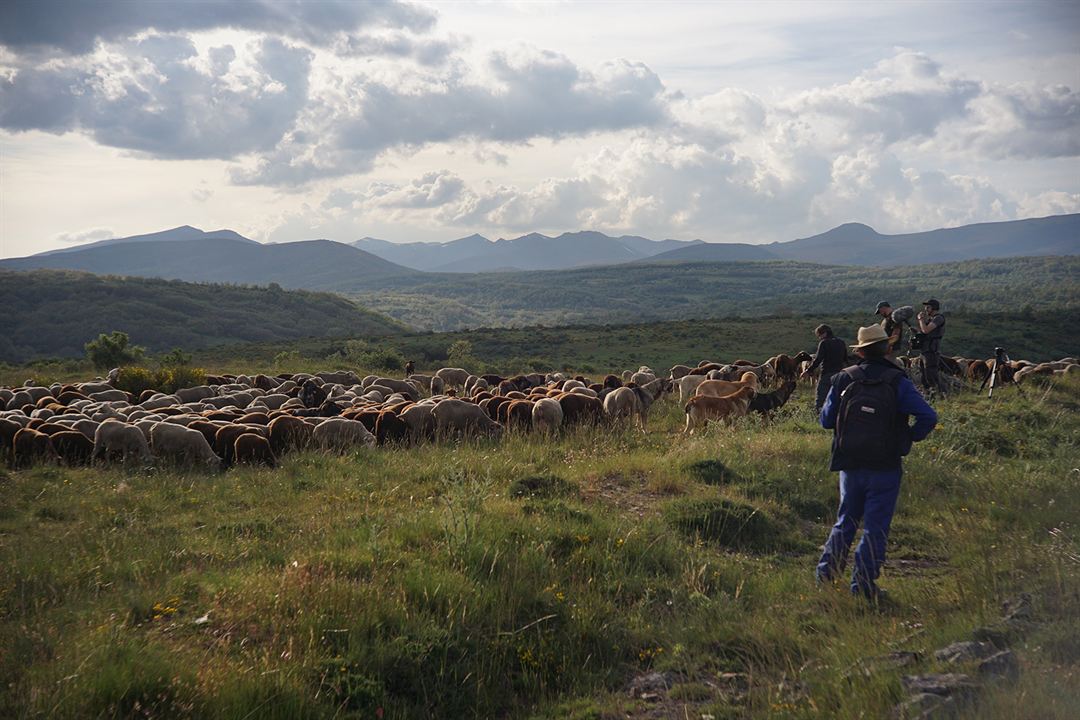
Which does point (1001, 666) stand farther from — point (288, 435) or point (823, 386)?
point (288, 435)

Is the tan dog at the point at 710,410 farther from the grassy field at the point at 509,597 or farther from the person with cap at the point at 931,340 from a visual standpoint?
the person with cap at the point at 931,340

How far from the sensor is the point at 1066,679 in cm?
393

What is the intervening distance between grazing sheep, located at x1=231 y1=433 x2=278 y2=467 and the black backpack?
897 centimetres

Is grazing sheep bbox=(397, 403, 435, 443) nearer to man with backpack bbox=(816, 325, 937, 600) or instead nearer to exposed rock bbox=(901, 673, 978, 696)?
man with backpack bbox=(816, 325, 937, 600)

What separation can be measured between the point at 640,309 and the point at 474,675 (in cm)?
19394

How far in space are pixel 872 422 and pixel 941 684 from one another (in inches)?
95.9

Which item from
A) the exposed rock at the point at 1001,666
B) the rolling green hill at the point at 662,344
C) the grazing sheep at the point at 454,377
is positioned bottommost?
the rolling green hill at the point at 662,344

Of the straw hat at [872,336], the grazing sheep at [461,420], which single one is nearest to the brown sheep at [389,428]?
the grazing sheep at [461,420]

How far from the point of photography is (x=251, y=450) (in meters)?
12.0

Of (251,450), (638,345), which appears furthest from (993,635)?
(638,345)

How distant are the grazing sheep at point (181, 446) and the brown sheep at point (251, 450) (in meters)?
0.33

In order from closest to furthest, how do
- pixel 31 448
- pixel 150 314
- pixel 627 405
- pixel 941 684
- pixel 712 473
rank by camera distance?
pixel 941 684 → pixel 712 473 → pixel 31 448 → pixel 627 405 → pixel 150 314

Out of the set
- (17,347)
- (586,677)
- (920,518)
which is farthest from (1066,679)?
(17,347)

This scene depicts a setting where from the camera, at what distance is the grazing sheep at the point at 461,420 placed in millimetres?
14161
